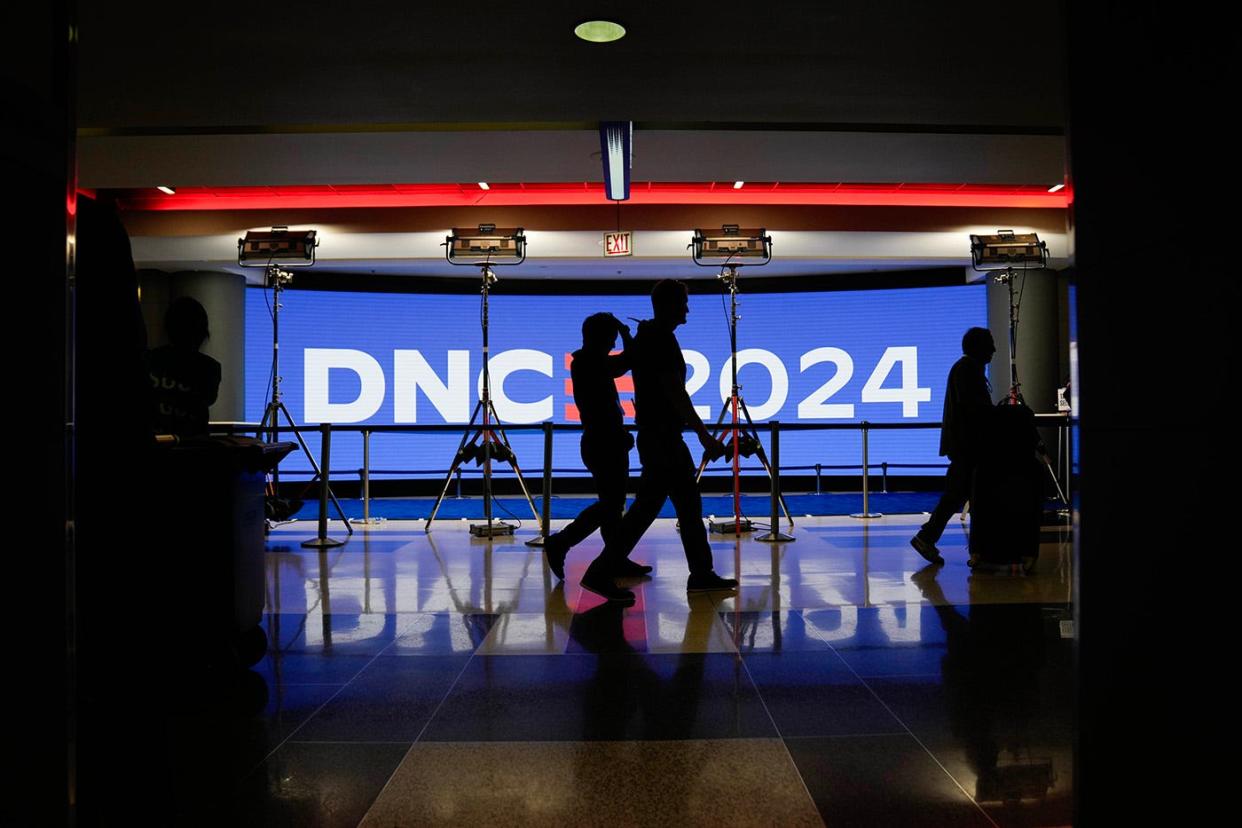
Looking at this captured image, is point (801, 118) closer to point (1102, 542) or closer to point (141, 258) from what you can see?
point (1102, 542)

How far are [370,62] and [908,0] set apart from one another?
6.98 ft

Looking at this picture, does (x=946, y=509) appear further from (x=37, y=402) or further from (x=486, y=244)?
(x=37, y=402)

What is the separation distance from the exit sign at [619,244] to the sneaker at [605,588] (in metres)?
4.62

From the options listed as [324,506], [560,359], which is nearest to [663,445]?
[324,506]

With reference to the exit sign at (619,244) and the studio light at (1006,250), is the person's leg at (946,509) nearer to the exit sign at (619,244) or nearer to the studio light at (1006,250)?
the studio light at (1006,250)

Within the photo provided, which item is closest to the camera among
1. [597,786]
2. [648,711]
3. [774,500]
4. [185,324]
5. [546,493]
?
[597,786]

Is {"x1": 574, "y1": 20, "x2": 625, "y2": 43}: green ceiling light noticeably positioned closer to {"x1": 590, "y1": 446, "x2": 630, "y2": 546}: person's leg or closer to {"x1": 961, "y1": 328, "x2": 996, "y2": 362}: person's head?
{"x1": 590, "y1": 446, "x2": 630, "y2": 546}: person's leg

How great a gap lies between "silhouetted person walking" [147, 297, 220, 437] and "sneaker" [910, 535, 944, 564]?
12.9ft

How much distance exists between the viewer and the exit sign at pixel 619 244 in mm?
7797

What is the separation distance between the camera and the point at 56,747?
3.75 ft

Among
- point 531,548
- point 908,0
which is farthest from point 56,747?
point 531,548

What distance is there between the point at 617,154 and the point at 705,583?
290 centimetres

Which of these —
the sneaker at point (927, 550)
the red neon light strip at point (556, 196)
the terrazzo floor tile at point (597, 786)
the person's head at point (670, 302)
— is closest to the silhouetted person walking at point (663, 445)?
the person's head at point (670, 302)

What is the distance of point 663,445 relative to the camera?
385 cm
